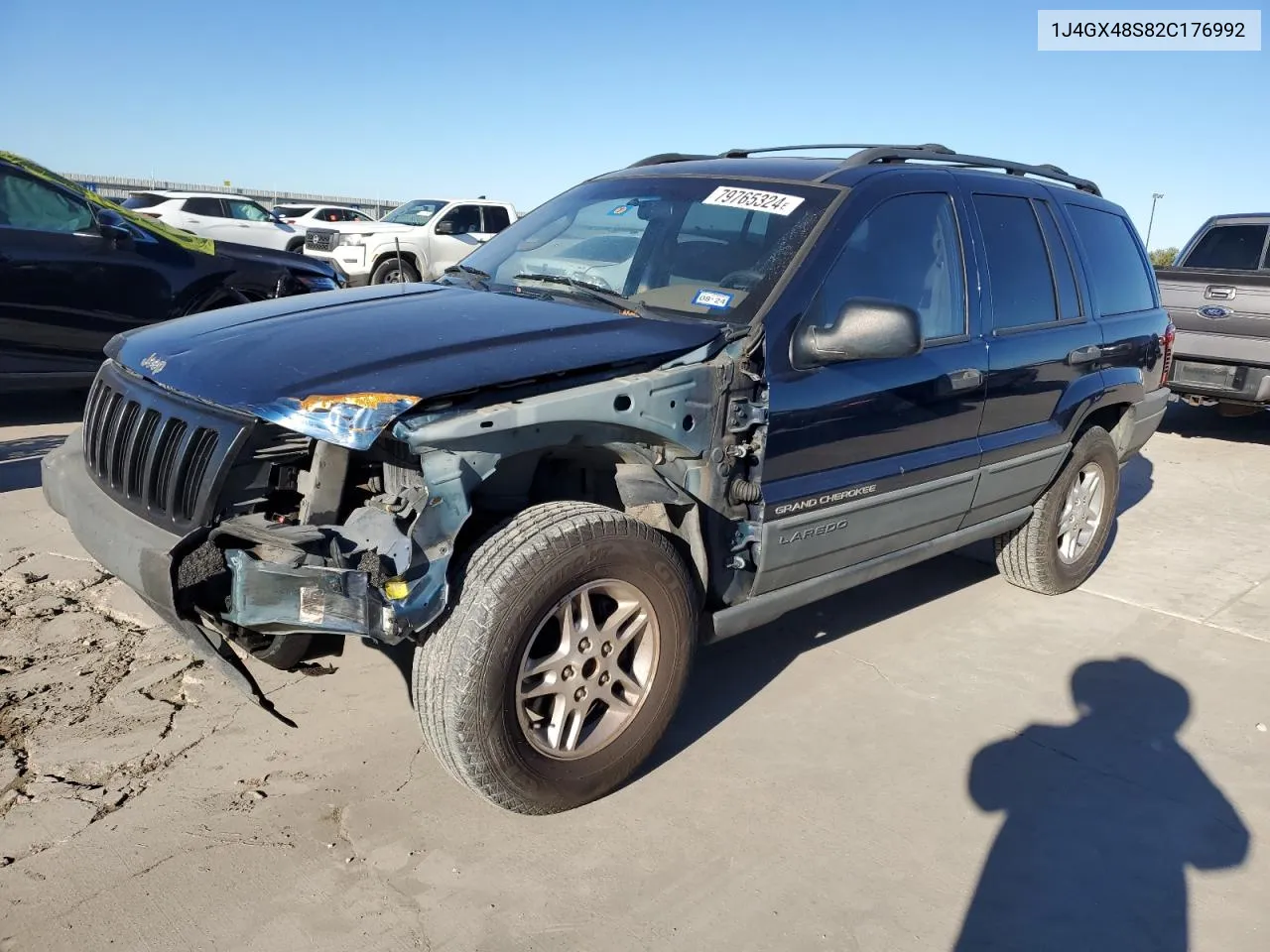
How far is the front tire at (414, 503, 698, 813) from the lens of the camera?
2.55 meters

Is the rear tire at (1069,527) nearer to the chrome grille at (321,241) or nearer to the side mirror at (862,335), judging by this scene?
the side mirror at (862,335)

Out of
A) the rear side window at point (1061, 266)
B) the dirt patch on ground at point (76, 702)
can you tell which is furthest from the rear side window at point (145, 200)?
the rear side window at point (1061, 266)

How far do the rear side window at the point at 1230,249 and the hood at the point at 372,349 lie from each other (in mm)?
8015

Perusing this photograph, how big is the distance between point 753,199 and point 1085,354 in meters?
1.89

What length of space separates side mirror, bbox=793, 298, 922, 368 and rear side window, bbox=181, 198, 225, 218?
58.1 ft

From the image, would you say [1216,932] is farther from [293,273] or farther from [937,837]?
[293,273]

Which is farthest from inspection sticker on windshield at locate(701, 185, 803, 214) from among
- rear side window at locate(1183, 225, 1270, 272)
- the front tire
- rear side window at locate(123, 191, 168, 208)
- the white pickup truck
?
rear side window at locate(123, 191, 168, 208)

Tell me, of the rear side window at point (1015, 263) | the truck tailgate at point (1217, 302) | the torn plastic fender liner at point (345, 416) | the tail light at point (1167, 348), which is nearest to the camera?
the torn plastic fender liner at point (345, 416)

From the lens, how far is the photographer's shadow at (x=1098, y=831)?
100 inches

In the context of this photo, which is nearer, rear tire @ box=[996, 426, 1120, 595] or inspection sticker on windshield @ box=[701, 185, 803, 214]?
inspection sticker on windshield @ box=[701, 185, 803, 214]


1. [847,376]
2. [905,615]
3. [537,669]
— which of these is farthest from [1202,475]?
[537,669]

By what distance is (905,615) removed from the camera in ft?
15.0

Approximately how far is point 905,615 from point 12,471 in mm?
5034

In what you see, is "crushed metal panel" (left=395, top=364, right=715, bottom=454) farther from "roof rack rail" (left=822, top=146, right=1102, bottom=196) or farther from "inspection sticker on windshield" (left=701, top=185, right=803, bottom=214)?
"roof rack rail" (left=822, top=146, right=1102, bottom=196)
